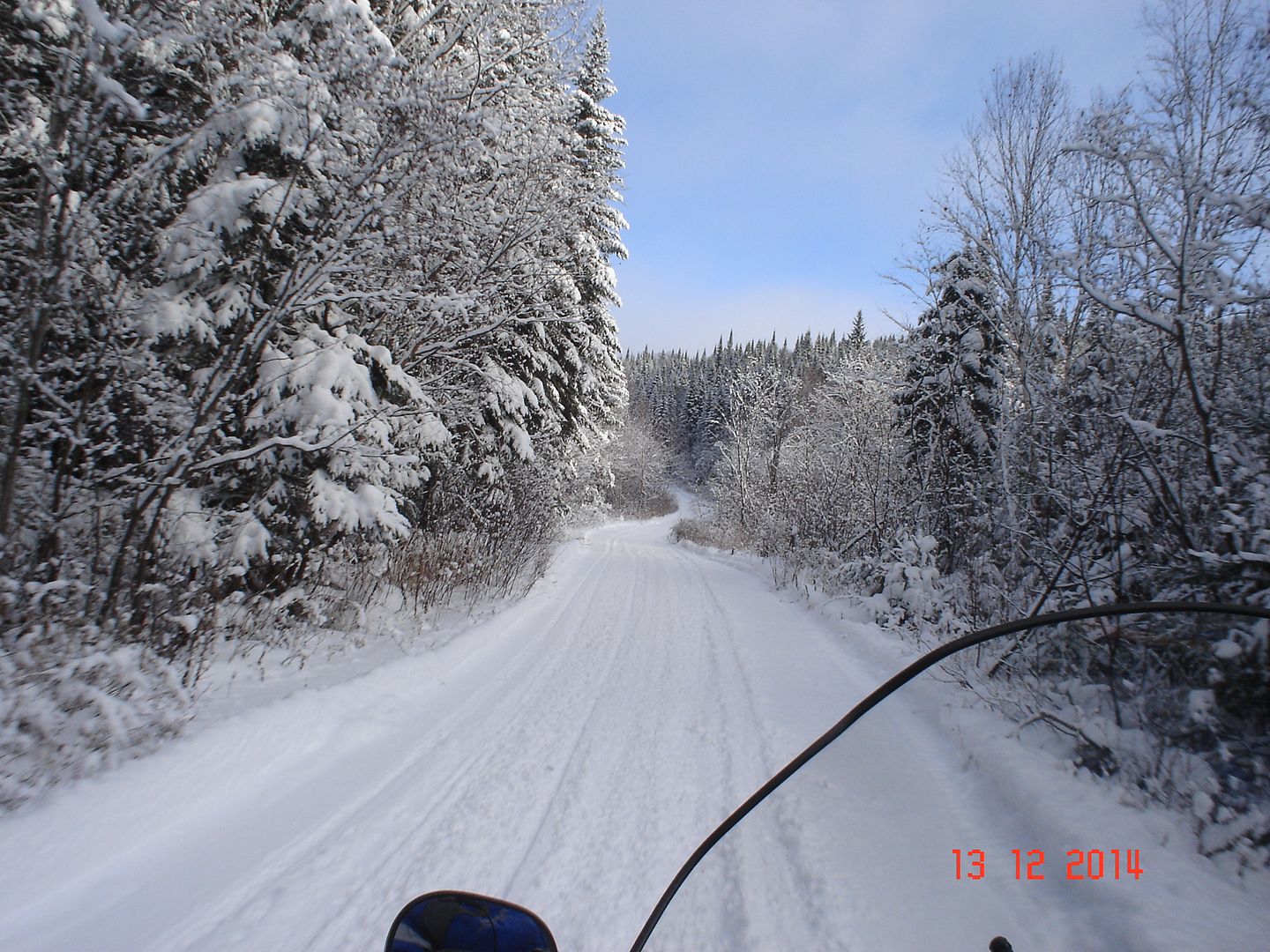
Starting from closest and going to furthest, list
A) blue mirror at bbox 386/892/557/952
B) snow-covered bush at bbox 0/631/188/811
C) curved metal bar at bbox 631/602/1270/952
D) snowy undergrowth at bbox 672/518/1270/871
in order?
curved metal bar at bbox 631/602/1270/952 → blue mirror at bbox 386/892/557/952 → snowy undergrowth at bbox 672/518/1270/871 → snow-covered bush at bbox 0/631/188/811

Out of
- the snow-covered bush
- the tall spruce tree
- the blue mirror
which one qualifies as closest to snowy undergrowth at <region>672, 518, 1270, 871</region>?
the blue mirror

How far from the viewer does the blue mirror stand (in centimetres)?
120

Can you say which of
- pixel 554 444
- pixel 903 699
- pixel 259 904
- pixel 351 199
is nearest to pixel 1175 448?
pixel 903 699

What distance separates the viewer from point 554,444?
1316cm

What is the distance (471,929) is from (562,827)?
2322 millimetres

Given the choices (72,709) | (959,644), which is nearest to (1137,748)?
(959,644)

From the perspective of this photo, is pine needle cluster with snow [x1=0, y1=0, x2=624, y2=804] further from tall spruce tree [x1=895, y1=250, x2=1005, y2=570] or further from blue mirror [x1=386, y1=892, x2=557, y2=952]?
tall spruce tree [x1=895, y1=250, x2=1005, y2=570]

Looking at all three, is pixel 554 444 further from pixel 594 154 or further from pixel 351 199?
pixel 351 199
